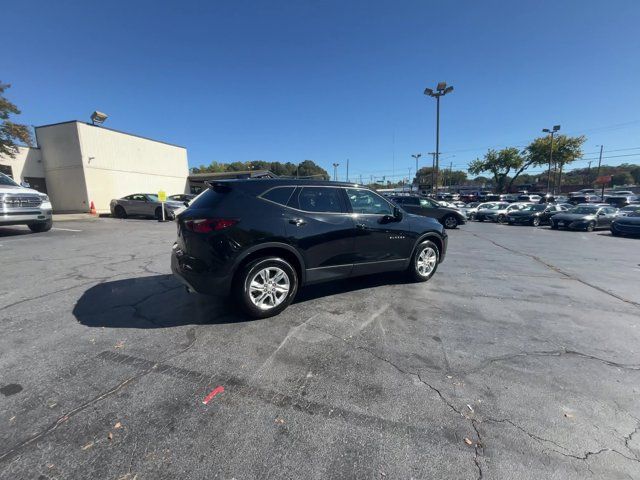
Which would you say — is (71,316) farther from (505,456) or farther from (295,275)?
(505,456)

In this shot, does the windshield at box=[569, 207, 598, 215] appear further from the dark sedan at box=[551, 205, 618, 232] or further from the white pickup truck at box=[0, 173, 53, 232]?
the white pickup truck at box=[0, 173, 53, 232]

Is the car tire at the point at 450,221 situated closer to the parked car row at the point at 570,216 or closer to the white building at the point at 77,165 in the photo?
the parked car row at the point at 570,216

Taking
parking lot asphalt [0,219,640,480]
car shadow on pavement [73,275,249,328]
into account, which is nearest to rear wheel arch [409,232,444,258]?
parking lot asphalt [0,219,640,480]

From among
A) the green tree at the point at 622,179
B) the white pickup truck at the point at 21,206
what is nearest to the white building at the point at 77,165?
the white pickup truck at the point at 21,206

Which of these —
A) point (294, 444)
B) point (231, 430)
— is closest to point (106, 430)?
point (231, 430)

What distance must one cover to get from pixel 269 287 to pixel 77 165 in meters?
22.8

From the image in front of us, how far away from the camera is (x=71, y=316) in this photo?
3711 millimetres

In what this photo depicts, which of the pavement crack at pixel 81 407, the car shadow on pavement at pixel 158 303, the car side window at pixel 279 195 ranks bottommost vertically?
the pavement crack at pixel 81 407

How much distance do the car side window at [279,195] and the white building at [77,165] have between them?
21.9 metres

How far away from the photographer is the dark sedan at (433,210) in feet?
52.5

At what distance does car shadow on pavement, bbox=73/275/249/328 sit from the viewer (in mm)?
3590

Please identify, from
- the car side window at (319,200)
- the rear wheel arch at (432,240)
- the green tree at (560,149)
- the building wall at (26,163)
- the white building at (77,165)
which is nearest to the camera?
the car side window at (319,200)

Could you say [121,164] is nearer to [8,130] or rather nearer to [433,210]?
[8,130]

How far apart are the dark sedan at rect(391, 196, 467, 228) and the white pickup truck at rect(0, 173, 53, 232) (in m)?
15.1
